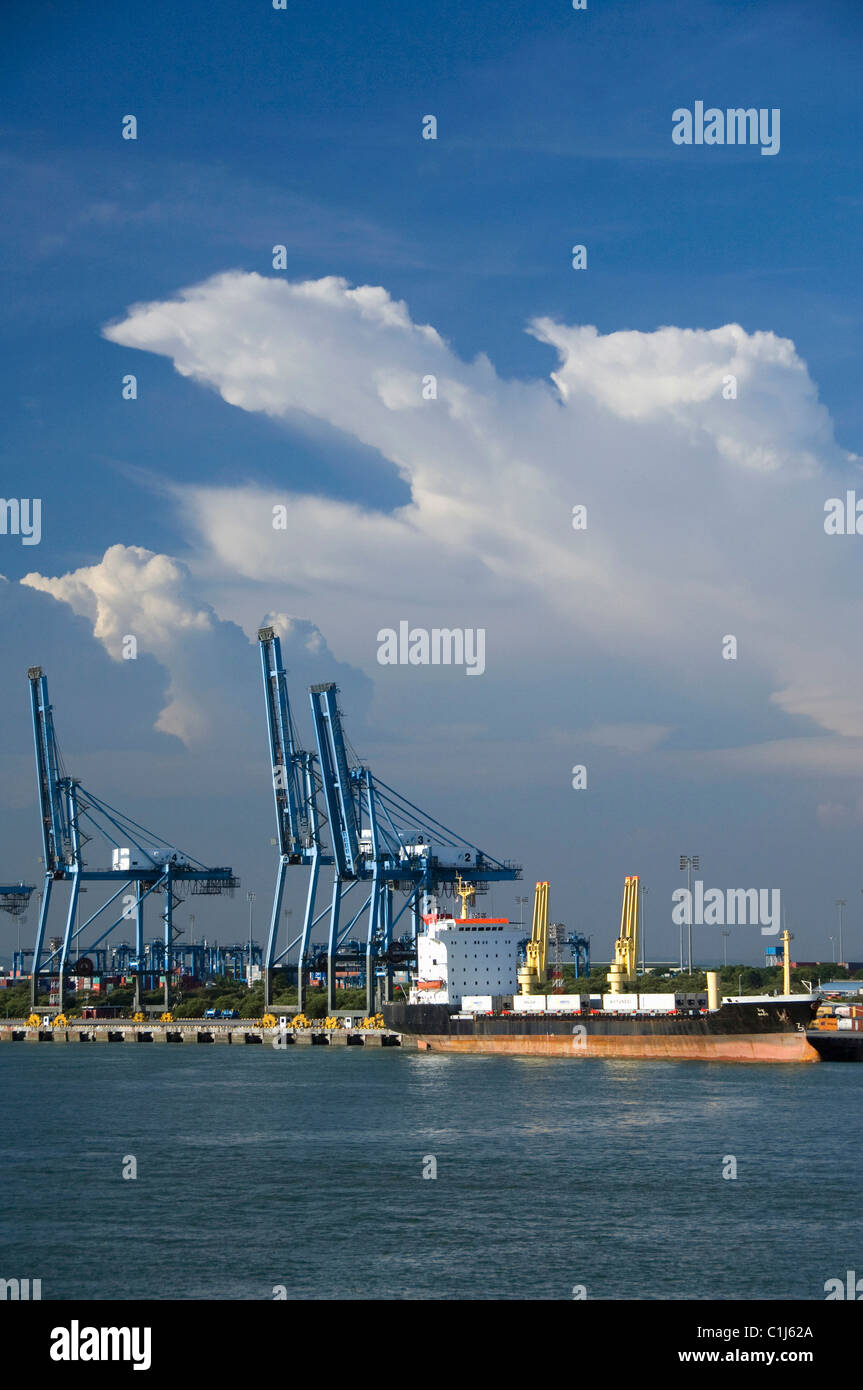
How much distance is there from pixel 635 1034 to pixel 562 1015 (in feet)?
14.8

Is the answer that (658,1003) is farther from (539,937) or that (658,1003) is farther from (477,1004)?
(539,937)

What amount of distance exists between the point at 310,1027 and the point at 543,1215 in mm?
63709

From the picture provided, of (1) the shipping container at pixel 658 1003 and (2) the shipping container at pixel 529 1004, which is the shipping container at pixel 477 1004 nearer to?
(2) the shipping container at pixel 529 1004

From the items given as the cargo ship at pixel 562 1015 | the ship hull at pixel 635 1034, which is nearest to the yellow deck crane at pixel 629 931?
the cargo ship at pixel 562 1015

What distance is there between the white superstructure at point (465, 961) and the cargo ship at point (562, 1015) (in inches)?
2.2

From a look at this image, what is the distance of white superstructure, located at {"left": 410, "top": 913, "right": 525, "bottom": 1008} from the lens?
2827 inches

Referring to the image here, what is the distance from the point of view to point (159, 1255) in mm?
23578

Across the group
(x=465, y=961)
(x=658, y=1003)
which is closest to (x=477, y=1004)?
(x=465, y=961)

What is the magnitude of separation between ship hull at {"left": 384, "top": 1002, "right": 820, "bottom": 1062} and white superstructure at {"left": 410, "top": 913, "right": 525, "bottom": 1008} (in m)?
2.27

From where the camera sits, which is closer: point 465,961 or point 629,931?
point 465,961

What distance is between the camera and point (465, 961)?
7206 cm

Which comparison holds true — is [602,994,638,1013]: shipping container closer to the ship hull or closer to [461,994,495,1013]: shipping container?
the ship hull
